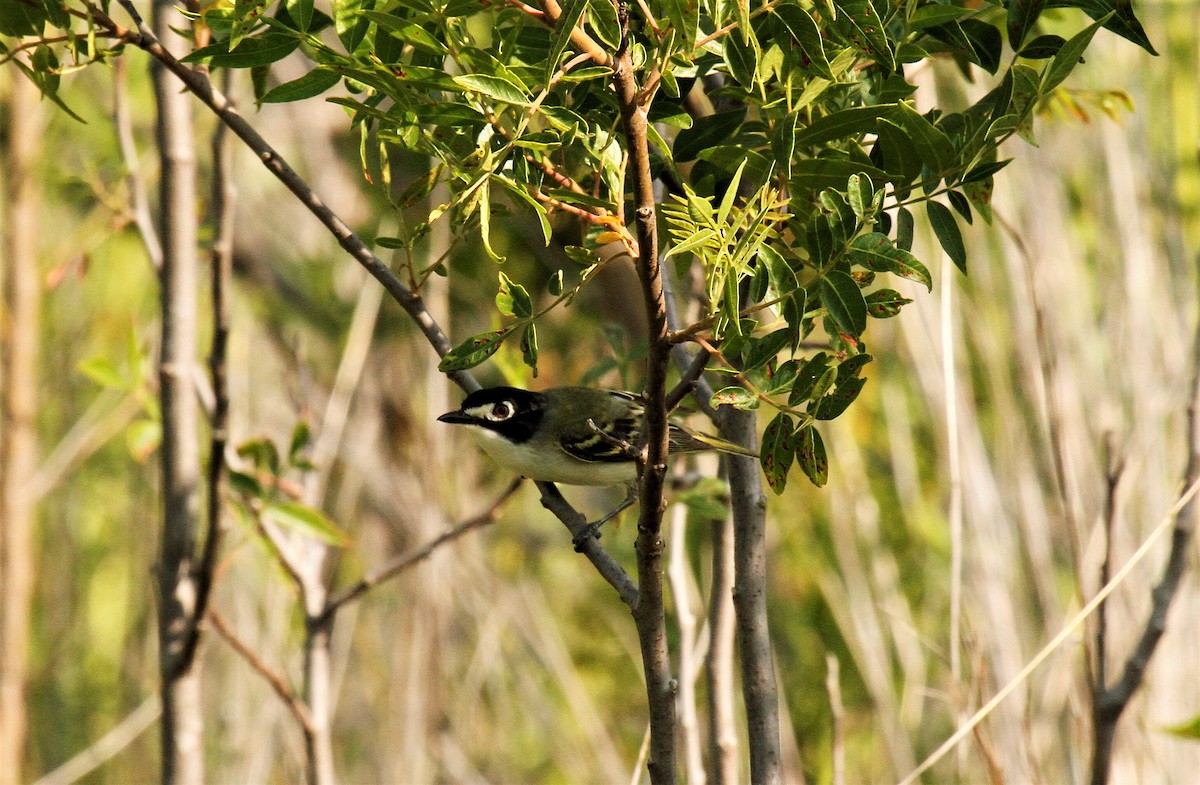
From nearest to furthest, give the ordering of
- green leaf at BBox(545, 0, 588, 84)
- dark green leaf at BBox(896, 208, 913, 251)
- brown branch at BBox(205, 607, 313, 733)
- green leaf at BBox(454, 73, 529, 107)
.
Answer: green leaf at BBox(545, 0, 588, 84), green leaf at BBox(454, 73, 529, 107), dark green leaf at BBox(896, 208, 913, 251), brown branch at BBox(205, 607, 313, 733)

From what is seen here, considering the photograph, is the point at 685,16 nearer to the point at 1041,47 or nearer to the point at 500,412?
the point at 1041,47

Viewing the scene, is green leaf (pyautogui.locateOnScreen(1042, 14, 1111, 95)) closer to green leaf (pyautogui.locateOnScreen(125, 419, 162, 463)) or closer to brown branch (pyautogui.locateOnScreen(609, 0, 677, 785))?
brown branch (pyautogui.locateOnScreen(609, 0, 677, 785))

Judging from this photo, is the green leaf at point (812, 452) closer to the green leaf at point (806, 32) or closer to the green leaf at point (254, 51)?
the green leaf at point (806, 32)

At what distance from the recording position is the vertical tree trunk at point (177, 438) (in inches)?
110

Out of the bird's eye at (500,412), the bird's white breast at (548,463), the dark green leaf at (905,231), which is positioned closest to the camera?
the dark green leaf at (905,231)

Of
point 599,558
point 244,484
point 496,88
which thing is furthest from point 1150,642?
point 244,484

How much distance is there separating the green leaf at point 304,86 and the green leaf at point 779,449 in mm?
744

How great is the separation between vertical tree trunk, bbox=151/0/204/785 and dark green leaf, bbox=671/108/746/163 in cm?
155

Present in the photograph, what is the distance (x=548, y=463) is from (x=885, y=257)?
2434mm

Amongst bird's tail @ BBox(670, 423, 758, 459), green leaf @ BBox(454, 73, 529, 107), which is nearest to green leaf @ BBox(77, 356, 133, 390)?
bird's tail @ BBox(670, 423, 758, 459)

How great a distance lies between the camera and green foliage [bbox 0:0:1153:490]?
1331 millimetres

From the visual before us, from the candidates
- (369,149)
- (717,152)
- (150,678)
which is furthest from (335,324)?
(717,152)

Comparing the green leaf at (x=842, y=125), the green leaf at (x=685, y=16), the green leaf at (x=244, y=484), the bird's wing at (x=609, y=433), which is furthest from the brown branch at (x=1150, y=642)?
the green leaf at (x=244, y=484)

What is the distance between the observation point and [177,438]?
283cm
